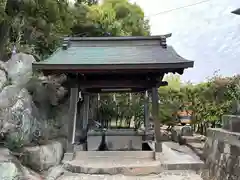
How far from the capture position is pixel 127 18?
13.6 metres

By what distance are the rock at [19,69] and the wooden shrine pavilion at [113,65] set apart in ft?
3.30

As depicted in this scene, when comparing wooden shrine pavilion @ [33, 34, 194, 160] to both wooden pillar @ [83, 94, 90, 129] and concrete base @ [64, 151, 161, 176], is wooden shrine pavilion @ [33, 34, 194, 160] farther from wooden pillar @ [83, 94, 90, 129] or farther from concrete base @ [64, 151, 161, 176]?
concrete base @ [64, 151, 161, 176]

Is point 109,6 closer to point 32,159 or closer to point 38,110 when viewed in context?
point 38,110

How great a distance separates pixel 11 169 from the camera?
412 cm

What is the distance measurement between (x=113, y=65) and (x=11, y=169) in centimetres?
255

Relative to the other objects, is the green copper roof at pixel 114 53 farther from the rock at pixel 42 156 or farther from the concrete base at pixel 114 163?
the concrete base at pixel 114 163

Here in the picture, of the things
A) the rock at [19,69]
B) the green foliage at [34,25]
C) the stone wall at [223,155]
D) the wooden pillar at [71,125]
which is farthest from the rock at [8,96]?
the stone wall at [223,155]

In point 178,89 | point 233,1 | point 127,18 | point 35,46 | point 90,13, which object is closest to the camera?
point 35,46

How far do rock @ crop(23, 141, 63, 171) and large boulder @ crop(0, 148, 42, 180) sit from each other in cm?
26

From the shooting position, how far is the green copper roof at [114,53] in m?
5.12

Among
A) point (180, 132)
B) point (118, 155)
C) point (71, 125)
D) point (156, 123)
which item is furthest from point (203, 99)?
point (71, 125)

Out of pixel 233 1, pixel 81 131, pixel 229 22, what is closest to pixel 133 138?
pixel 81 131

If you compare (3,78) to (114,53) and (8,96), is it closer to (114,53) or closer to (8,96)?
(8,96)

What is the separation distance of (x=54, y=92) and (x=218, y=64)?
16289 mm
